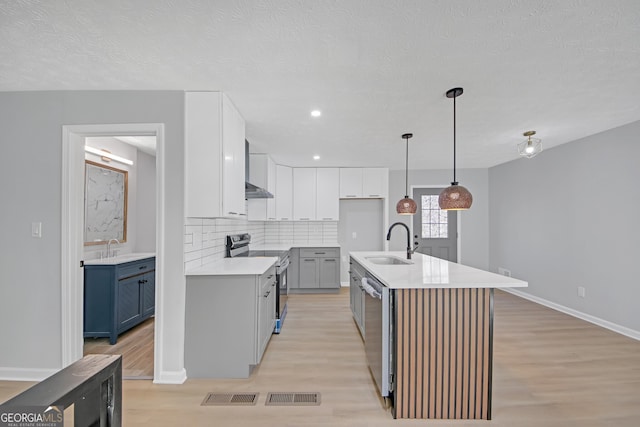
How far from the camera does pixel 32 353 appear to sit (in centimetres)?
242

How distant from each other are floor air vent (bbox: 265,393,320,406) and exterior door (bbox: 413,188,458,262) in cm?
440

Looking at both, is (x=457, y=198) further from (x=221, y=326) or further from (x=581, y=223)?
(x=581, y=223)

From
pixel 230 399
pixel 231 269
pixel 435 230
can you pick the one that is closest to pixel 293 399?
pixel 230 399

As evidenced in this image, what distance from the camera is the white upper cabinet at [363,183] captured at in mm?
5738

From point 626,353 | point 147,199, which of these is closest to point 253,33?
point 147,199

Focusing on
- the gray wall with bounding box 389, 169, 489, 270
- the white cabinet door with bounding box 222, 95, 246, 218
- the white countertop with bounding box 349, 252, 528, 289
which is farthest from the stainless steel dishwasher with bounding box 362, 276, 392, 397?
the gray wall with bounding box 389, 169, 489, 270

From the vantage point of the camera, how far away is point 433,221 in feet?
19.8

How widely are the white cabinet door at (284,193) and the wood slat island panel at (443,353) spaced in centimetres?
382

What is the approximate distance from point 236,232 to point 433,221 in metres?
4.06

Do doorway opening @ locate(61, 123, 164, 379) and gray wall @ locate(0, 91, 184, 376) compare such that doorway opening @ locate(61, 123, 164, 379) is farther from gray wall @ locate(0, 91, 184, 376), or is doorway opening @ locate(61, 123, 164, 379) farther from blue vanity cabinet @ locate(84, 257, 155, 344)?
blue vanity cabinet @ locate(84, 257, 155, 344)

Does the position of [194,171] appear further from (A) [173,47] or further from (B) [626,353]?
(B) [626,353]

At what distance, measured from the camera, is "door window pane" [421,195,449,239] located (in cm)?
601

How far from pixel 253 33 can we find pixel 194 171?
48.8 inches

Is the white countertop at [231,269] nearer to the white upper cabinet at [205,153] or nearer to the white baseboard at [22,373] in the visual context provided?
the white upper cabinet at [205,153]
